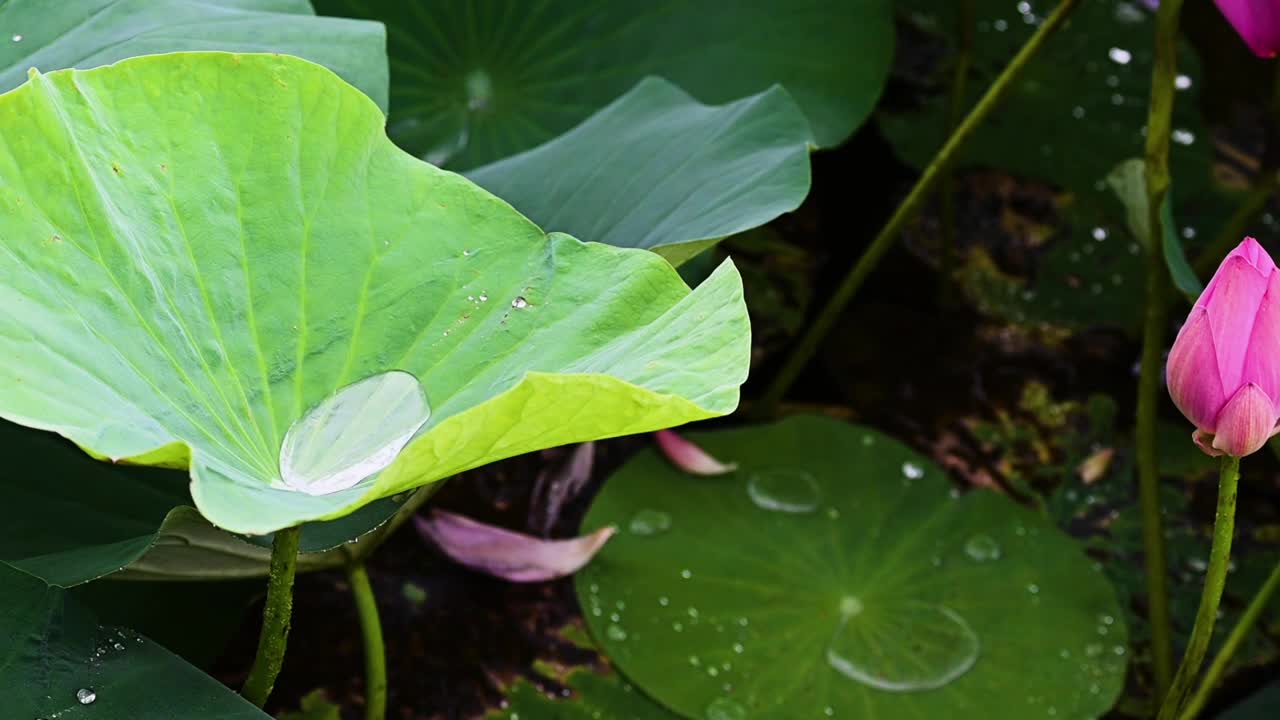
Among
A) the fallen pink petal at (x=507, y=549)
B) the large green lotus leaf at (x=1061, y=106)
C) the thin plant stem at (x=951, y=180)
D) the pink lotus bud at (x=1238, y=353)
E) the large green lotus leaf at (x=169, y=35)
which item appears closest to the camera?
the pink lotus bud at (x=1238, y=353)

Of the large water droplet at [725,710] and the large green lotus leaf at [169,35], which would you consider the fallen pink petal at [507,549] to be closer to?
the large water droplet at [725,710]

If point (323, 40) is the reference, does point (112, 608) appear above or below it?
below

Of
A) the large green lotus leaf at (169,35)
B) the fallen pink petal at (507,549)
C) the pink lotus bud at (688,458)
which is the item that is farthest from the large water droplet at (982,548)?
the large green lotus leaf at (169,35)

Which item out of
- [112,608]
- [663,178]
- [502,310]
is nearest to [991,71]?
[663,178]

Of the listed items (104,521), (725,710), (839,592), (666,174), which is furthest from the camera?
(839,592)

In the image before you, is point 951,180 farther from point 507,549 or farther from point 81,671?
point 81,671

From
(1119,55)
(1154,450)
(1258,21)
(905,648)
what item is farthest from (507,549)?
(1119,55)

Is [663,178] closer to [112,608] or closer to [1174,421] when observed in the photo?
[112,608]
